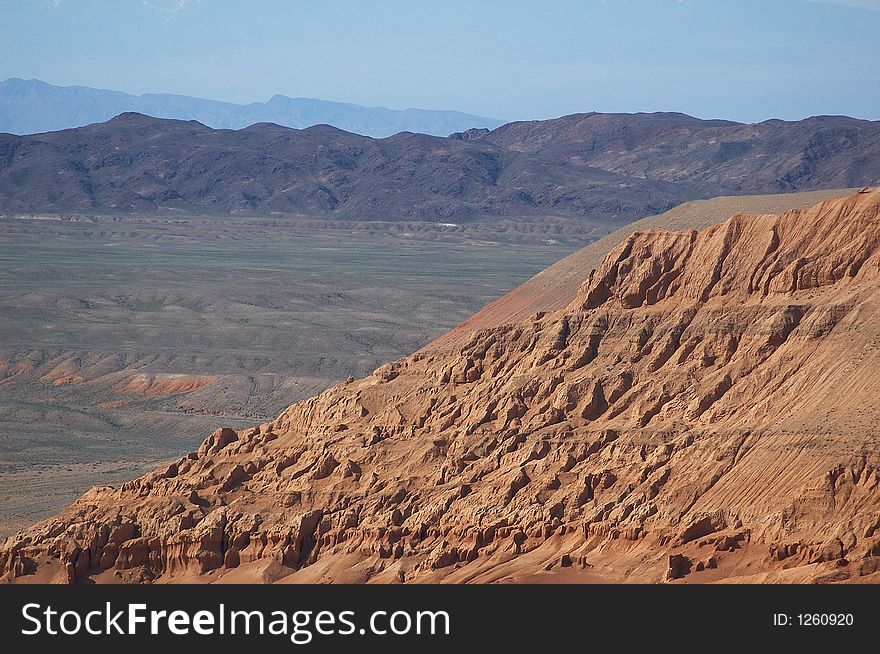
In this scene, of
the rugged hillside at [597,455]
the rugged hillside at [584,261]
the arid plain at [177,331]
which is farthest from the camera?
the arid plain at [177,331]

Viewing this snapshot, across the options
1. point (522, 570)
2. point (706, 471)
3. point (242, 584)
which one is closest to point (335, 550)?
point (242, 584)

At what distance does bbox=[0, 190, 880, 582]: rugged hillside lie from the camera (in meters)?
29.5

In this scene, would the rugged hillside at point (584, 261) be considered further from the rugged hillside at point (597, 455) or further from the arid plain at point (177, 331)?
the rugged hillside at point (597, 455)

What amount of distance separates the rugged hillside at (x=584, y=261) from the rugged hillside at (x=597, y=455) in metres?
20.0

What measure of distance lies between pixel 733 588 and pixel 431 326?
281 ft

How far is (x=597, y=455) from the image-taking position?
32625mm

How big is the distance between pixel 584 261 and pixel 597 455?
3221 cm

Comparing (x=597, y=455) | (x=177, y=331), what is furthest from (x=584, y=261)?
(x=177, y=331)

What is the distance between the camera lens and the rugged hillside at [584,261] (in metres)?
59.2

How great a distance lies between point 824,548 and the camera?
27625 mm

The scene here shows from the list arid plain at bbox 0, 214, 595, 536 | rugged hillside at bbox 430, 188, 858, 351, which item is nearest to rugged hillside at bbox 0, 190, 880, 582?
arid plain at bbox 0, 214, 595, 536

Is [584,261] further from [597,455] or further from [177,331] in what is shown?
[177,331]

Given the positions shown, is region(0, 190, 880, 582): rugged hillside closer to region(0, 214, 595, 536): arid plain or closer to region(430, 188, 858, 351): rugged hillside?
region(0, 214, 595, 536): arid plain

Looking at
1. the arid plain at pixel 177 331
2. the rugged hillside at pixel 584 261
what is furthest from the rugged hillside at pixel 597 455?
the rugged hillside at pixel 584 261
